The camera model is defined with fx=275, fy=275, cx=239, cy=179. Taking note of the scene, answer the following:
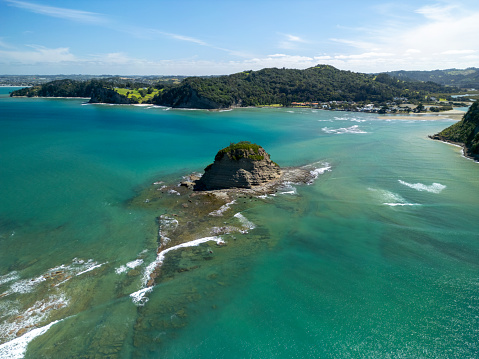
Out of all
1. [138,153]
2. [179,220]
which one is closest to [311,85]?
[138,153]

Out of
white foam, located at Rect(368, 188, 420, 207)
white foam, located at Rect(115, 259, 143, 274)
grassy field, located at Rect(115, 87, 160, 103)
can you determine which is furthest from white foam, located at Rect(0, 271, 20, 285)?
grassy field, located at Rect(115, 87, 160, 103)

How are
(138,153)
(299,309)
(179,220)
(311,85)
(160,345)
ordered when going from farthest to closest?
(311,85), (138,153), (179,220), (299,309), (160,345)

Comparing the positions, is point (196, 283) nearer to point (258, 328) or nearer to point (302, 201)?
point (258, 328)

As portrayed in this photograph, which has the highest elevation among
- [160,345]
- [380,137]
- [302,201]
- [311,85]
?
[311,85]

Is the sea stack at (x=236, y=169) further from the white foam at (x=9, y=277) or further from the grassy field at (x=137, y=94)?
the grassy field at (x=137, y=94)

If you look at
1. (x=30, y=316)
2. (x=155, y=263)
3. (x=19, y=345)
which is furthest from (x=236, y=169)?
(x=19, y=345)

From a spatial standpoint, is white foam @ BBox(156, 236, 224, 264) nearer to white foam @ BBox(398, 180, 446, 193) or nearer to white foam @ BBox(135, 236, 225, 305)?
white foam @ BBox(135, 236, 225, 305)
